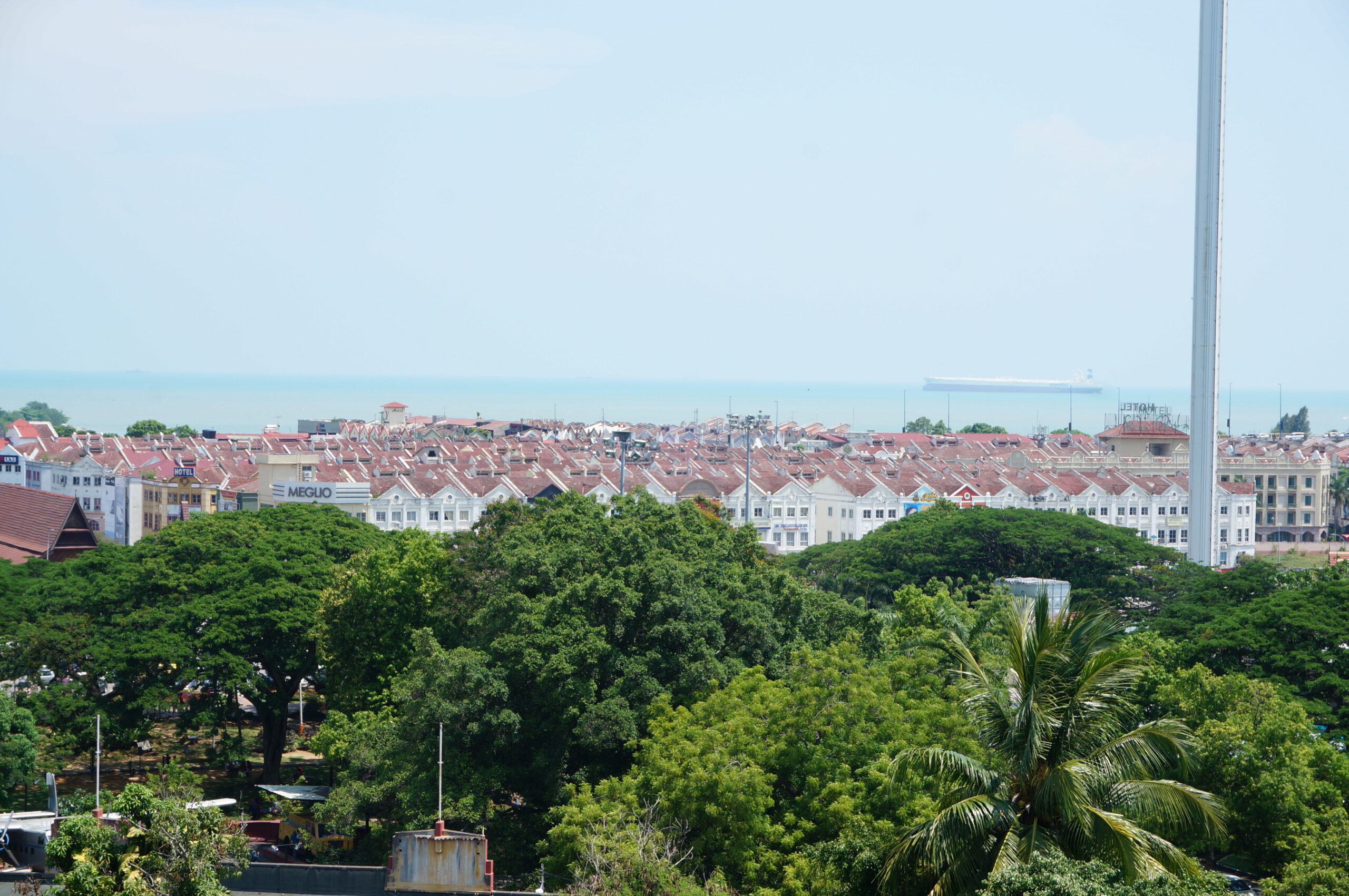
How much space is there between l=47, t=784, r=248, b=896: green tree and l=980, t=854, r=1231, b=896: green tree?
645 centimetres

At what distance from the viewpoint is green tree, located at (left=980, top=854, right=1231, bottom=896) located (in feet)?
34.1

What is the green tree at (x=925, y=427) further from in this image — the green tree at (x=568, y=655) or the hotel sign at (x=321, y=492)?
the green tree at (x=568, y=655)

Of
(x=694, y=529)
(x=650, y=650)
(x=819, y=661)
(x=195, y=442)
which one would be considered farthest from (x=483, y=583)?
(x=195, y=442)

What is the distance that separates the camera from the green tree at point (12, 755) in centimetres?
2620

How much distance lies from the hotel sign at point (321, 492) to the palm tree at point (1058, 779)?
59.7m

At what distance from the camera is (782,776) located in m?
19.3

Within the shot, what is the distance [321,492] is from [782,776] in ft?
174

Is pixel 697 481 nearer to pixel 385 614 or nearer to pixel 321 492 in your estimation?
pixel 321 492

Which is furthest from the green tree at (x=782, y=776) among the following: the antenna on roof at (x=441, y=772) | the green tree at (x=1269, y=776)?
the green tree at (x=1269, y=776)

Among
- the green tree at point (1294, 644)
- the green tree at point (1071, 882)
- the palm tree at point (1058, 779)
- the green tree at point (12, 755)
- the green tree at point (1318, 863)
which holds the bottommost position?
the green tree at point (12, 755)

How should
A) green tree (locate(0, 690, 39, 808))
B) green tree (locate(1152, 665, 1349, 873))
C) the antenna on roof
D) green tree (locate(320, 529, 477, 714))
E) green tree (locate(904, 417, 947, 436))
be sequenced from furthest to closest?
green tree (locate(904, 417, 947, 436)) < green tree (locate(320, 529, 477, 714)) < green tree (locate(0, 690, 39, 808)) < the antenna on roof < green tree (locate(1152, 665, 1349, 873))

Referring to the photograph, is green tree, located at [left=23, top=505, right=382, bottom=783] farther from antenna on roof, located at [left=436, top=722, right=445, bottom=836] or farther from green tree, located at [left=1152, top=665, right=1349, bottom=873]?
green tree, located at [left=1152, top=665, right=1349, bottom=873]

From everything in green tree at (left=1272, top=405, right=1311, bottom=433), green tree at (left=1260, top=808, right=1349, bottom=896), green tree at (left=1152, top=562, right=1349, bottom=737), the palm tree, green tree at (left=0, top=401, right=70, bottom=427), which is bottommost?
green tree at (left=1260, top=808, right=1349, bottom=896)

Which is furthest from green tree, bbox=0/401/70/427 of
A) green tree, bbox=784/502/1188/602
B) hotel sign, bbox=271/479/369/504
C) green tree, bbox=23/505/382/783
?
green tree, bbox=23/505/382/783
